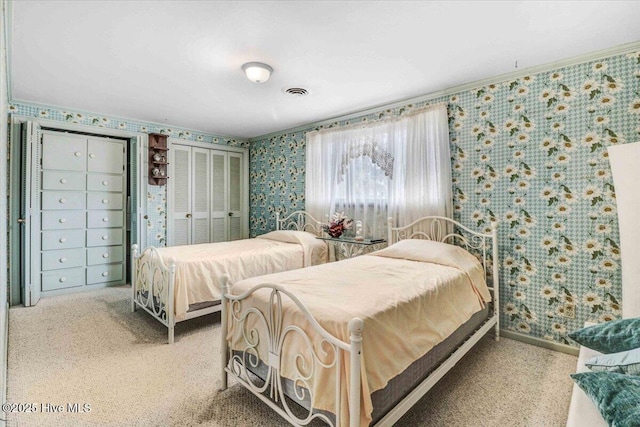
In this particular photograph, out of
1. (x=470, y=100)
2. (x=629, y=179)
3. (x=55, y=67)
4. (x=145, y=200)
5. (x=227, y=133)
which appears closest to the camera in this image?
(x=629, y=179)

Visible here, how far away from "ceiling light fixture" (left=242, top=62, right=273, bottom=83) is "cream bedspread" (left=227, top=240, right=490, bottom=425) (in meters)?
1.64

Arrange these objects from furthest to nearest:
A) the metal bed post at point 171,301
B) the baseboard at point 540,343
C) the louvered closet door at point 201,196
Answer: the louvered closet door at point 201,196 → the metal bed post at point 171,301 → the baseboard at point 540,343

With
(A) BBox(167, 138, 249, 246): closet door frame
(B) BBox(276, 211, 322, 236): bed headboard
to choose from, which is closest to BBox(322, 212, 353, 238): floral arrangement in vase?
(B) BBox(276, 211, 322, 236): bed headboard

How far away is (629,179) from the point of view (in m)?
2.11

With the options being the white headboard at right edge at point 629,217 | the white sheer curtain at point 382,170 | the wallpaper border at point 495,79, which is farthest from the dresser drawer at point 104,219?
the white headboard at right edge at point 629,217

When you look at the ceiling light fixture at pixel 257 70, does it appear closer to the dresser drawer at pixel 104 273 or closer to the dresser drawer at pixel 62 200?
the dresser drawer at pixel 62 200

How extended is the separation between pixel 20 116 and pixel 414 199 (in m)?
4.60

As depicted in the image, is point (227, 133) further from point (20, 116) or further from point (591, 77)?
point (591, 77)

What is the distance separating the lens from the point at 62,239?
409 centimetres

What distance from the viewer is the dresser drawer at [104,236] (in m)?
4.34

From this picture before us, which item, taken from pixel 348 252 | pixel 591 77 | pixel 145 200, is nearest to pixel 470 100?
pixel 591 77

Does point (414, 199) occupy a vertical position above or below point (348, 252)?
above

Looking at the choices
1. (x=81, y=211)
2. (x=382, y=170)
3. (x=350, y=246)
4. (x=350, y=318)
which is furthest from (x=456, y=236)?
(x=81, y=211)

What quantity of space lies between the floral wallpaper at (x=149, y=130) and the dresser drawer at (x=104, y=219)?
43 cm
